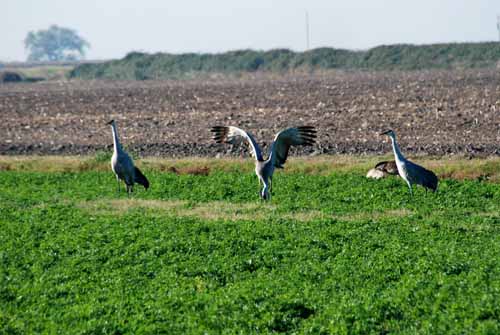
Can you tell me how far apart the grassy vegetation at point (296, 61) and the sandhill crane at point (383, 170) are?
192 ft

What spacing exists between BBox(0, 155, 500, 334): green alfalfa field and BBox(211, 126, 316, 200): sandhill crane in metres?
0.55

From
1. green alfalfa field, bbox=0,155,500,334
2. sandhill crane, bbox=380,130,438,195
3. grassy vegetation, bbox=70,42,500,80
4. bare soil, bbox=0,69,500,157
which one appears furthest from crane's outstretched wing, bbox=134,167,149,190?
grassy vegetation, bbox=70,42,500,80

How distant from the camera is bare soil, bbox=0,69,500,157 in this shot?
96.6ft

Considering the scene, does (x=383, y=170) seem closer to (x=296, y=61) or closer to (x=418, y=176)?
(x=418, y=176)

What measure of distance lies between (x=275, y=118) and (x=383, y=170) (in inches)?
600

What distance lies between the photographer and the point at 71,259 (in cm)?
1500

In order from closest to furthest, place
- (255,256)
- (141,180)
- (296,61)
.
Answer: (255,256)
(141,180)
(296,61)

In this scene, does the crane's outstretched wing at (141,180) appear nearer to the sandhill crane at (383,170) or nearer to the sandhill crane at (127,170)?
the sandhill crane at (127,170)

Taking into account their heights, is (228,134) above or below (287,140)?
above

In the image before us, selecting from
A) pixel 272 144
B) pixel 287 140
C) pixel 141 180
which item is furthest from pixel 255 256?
pixel 141 180

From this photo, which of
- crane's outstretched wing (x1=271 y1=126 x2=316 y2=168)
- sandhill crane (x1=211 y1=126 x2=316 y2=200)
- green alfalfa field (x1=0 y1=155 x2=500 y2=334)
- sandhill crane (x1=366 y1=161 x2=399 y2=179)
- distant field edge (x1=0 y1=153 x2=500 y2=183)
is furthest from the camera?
distant field edge (x1=0 y1=153 x2=500 y2=183)

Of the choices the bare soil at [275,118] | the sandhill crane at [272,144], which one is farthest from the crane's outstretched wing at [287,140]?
the bare soil at [275,118]

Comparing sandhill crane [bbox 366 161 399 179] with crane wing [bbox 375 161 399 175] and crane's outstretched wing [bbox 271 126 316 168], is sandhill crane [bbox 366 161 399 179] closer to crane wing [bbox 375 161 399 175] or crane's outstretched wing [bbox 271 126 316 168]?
crane wing [bbox 375 161 399 175]

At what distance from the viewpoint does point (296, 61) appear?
91.5 m
